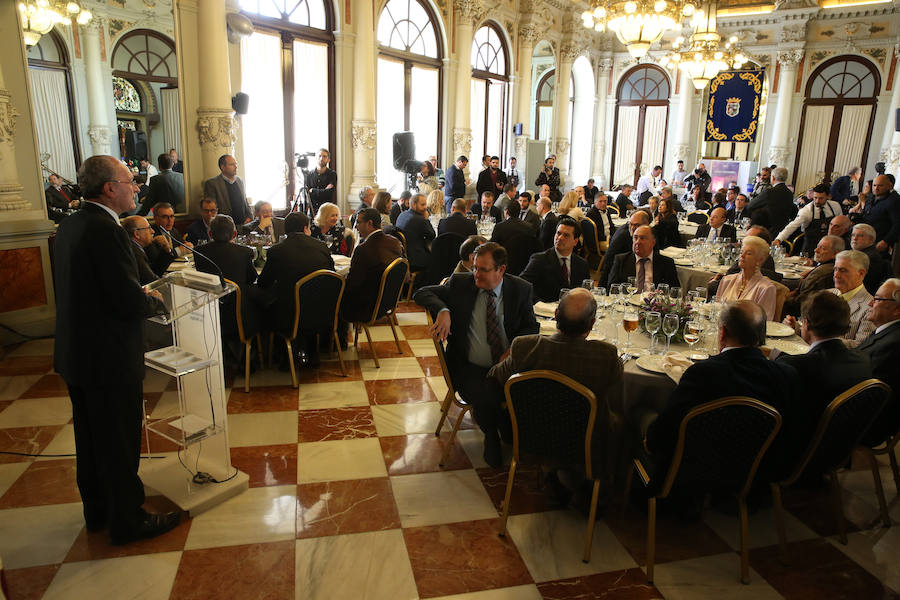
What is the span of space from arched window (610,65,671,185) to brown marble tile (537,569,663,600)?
16.2 m

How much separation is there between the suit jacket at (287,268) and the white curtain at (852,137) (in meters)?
15.2

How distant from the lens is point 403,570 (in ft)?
8.26

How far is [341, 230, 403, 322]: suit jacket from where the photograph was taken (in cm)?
464

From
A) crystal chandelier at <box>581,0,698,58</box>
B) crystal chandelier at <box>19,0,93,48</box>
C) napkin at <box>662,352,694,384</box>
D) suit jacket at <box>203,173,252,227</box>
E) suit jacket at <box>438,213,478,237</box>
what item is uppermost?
crystal chandelier at <box>581,0,698,58</box>

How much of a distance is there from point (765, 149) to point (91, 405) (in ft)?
54.9

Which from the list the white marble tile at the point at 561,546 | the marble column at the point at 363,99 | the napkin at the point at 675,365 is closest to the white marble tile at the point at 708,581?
the white marble tile at the point at 561,546

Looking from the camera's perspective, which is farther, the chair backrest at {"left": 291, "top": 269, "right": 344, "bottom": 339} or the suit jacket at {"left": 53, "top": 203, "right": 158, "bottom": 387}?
the chair backrest at {"left": 291, "top": 269, "right": 344, "bottom": 339}

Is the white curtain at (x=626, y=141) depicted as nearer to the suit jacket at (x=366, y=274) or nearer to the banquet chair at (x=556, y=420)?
the suit jacket at (x=366, y=274)

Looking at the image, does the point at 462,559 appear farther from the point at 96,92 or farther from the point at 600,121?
the point at 600,121

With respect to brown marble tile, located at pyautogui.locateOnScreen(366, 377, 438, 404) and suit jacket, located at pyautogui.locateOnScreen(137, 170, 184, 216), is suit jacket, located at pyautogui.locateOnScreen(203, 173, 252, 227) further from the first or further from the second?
brown marble tile, located at pyautogui.locateOnScreen(366, 377, 438, 404)

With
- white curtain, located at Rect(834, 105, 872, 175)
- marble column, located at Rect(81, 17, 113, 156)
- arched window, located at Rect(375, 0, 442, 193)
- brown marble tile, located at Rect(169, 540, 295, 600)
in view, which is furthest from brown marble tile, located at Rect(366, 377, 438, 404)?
white curtain, located at Rect(834, 105, 872, 175)

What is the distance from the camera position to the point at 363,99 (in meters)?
9.32

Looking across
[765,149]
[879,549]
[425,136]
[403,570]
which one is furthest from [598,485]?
[765,149]

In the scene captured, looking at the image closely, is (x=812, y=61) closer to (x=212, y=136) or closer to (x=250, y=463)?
(x=212, y=136)
